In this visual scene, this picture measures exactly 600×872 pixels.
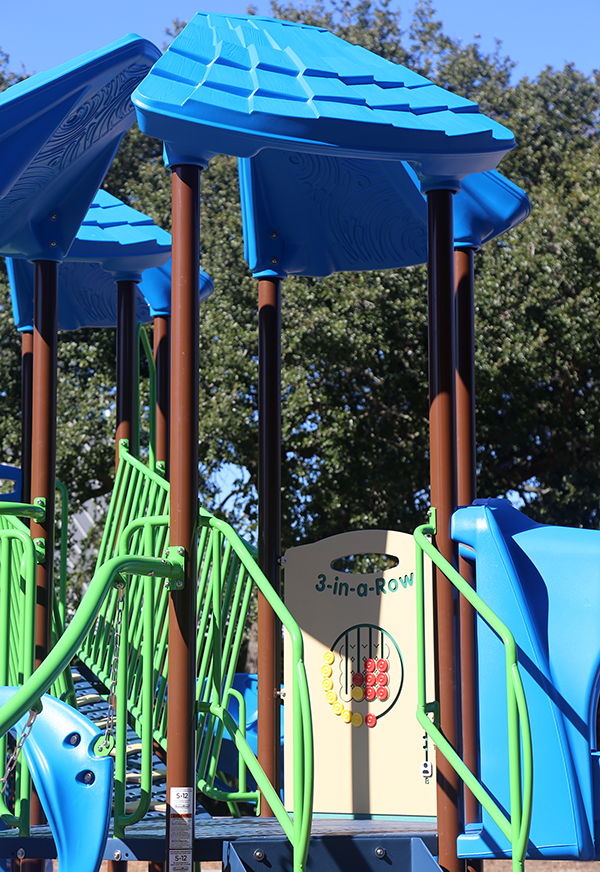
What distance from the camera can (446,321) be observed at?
13.3ft

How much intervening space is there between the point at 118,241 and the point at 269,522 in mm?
2375

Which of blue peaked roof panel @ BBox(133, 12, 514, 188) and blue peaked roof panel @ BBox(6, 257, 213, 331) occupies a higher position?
blue peaked roof panel @ BBox(6, 257, 213, 331)

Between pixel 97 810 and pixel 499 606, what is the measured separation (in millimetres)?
1667

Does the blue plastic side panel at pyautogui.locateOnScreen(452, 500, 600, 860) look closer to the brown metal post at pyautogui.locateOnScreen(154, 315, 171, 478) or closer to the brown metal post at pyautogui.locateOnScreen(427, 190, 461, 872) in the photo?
the brown metal post at pyautogui.locateOnScreen(427, 190, 461, 872)

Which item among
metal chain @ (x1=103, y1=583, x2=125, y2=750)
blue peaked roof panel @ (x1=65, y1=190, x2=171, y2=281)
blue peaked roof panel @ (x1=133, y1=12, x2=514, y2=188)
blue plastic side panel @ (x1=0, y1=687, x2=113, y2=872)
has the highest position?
blue peaked roof panel @ (x1=65, y1=190, x2=171, y2=281)

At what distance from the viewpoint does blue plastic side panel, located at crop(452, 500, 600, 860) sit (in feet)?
11.3

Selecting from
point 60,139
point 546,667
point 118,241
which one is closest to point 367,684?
point 546,667

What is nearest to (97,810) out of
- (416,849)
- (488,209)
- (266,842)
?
(266,842)

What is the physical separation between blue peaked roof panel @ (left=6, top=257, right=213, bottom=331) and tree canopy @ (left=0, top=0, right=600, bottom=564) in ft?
14.6

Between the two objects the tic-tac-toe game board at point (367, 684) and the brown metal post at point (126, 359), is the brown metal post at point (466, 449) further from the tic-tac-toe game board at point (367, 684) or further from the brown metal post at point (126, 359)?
the brown metal post at point (126, 359)

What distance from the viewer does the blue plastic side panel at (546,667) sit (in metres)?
3.44

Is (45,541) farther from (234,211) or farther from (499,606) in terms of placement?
(234,211)

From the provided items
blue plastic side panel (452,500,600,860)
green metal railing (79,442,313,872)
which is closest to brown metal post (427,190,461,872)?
blue plastic side panel (452,500,600,860)

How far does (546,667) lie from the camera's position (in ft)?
11.6
